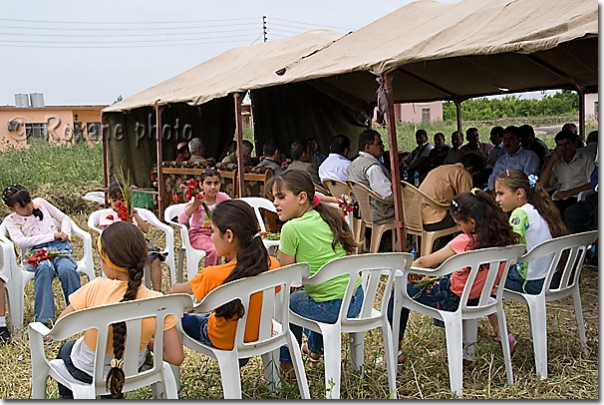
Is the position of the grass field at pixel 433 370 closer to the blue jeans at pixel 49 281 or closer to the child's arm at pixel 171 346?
the blue jeans at pixel 49 281

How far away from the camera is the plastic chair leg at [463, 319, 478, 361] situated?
349 centimetres

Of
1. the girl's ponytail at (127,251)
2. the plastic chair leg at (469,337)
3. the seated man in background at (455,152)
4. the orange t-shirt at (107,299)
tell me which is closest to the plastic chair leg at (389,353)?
the plastic chair leg at (469,337)

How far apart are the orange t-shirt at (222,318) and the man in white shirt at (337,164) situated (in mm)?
3836

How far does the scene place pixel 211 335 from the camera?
271 cm

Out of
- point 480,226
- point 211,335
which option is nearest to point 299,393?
point 211,335

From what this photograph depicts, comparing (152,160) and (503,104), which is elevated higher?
(503,104)

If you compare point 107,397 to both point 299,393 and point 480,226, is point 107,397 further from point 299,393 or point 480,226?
point 480,226

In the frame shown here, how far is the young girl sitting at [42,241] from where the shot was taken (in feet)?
14.2

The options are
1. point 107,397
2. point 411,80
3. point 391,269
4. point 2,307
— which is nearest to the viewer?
point 107,397

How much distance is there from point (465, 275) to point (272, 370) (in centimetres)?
107

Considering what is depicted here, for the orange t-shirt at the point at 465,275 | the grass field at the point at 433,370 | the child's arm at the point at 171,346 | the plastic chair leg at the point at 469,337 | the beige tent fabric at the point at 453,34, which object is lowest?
the grass field at the point at 433,370

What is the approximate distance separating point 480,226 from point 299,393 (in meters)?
1.22

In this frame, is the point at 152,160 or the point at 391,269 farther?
the point at 152,160

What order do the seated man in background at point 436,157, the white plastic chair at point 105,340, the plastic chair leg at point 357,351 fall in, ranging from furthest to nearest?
the seated man in background at point 436,157
the plastic chair leg at point 357,351
the white plastic chair at point 105,340
